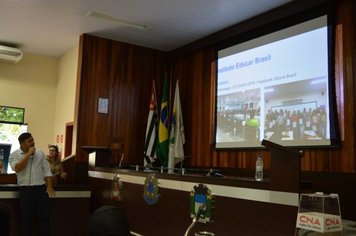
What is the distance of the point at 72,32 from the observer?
604 cm

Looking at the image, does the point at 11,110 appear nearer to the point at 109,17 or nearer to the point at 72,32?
the point at 72,32

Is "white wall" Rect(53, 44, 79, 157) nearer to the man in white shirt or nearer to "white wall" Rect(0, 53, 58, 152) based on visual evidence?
"white wall" Rect(0, 53, 58, 152)

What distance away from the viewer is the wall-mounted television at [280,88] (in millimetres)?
4223

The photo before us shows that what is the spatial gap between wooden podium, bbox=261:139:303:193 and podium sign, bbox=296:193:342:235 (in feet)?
1.83

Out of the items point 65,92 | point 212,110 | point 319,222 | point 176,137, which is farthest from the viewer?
point 65,92

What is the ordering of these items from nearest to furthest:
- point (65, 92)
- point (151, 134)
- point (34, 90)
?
point (151, 134), point (65, 92), point (34, 90)

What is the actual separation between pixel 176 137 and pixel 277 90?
2015mm

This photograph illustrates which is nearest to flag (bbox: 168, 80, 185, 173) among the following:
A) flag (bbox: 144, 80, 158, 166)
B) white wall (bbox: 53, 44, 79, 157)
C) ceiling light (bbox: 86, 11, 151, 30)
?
flag (bbox: 144, 80, 158, 166)

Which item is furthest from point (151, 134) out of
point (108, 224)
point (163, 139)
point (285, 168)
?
point (108, 224)

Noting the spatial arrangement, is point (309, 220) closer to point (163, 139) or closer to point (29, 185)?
point (29, 185)

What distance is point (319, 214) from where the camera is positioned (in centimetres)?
176

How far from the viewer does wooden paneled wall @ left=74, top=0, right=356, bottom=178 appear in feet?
19.5

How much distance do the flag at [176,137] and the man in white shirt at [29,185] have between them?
7.08 ft

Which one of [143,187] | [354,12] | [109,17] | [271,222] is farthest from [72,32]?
[271,222]
